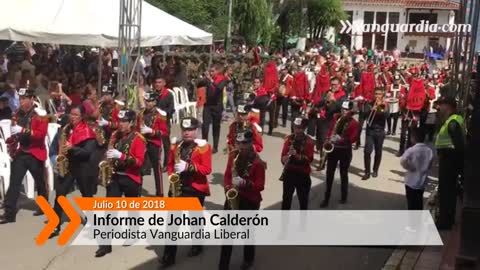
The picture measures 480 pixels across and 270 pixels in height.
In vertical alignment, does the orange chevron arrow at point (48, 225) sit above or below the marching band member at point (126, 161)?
below

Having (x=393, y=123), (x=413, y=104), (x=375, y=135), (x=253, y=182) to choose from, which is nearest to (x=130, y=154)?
(x=253, y=182)

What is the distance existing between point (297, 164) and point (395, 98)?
854cm

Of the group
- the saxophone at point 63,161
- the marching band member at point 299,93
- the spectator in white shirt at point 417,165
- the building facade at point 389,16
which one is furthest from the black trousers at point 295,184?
the building facade at point 389,16

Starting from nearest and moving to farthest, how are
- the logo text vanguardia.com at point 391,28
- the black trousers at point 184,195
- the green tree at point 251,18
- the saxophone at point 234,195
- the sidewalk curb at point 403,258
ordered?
the saxophone at point 234,195 < the sidewalk curb at point 403,258 < the black trousers at point 184,195 < the green tree at point 251,18 < the logo text vanguardia.com at point 391,28

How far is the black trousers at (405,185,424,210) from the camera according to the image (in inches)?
311

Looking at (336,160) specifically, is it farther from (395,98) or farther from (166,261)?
(395,98)

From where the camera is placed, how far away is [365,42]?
5019cm

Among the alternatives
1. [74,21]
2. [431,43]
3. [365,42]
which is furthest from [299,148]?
[365,42]

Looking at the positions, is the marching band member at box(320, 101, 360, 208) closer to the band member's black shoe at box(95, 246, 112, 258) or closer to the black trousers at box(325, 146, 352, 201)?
the black trousers at box(325, 146, 352, 201)

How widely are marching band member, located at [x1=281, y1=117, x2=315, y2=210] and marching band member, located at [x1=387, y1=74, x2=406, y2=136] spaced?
7337 millimetres

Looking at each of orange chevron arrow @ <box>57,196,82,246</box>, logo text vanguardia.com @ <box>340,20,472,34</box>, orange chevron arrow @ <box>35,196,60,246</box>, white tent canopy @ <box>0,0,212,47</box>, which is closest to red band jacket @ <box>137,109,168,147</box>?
orange chevron arrow @ <box>57,196,82,246</box>

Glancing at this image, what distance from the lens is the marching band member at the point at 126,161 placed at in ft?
23.6

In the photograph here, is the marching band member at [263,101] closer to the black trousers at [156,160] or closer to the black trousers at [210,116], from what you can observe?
the black trousers at [210,116]

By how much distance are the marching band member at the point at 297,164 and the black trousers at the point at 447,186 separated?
6.01ft
